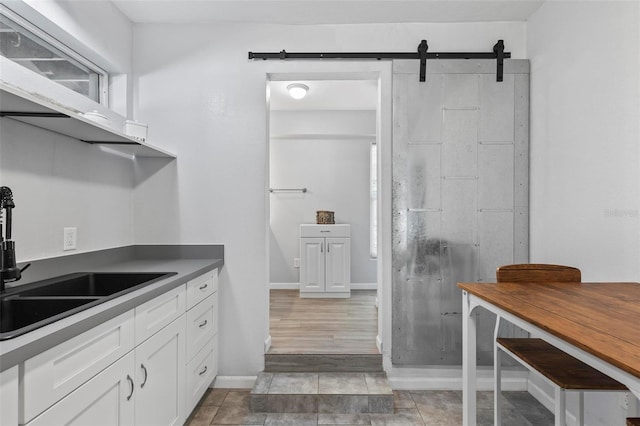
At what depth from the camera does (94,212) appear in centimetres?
212

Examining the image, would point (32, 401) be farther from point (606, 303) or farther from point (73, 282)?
point (606, 303)

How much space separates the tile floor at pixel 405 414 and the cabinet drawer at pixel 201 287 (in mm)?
724

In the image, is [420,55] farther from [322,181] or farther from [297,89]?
[322,181]

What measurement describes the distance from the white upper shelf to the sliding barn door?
1.78 meters

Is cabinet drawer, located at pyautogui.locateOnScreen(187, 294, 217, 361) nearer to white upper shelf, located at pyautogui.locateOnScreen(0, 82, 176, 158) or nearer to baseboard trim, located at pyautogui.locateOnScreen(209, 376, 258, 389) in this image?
baseboard trim, located at pyautogui.locateOnScreen(209, 376, 258, 389)

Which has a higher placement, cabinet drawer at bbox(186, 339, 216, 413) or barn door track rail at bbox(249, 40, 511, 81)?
barn door track rail at bbox(249, 40, 511, 81)

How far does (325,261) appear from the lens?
448 cm

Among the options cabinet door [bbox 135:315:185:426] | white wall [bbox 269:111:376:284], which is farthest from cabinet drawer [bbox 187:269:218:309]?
white wall [bbox 269:111:376:284]

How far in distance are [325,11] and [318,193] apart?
2.81 meters

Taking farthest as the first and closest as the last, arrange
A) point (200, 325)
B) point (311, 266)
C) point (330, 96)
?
point (311, 266) → point (330, 96) → point (200, 325)

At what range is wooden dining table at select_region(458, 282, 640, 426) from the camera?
830 mm

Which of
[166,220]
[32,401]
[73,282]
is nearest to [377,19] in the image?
[166,220]

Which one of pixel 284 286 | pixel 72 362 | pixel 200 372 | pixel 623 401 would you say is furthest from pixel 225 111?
pixel 284 286

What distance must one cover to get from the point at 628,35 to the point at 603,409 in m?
1.90
